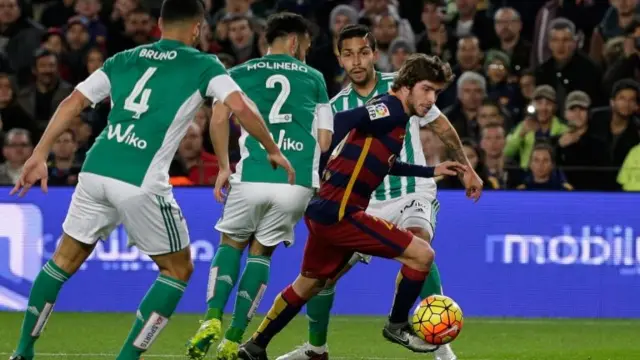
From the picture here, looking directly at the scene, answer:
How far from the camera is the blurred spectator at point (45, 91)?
1576 centimetres

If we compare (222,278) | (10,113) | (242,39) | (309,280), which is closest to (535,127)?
(242,39)

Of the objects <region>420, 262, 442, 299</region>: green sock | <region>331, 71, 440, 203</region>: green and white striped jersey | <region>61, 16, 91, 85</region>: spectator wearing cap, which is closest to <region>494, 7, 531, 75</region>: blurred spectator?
<region>61, 16, 91, 85</region>: spectator wearing cap

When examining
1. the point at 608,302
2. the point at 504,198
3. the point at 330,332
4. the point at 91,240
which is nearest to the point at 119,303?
the point at 330,332

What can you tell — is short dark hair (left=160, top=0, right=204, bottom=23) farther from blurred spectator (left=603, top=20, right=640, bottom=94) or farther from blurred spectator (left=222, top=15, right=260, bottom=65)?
blurred spectator (left=603, top=20, right=640, bottom=94)

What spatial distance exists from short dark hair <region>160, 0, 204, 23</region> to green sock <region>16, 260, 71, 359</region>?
154 centimetres

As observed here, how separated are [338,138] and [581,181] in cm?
609

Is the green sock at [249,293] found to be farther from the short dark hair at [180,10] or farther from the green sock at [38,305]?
the short dark hair at [180,10]

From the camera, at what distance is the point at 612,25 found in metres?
16.5

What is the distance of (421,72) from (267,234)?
148 cm

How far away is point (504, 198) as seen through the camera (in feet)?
43.4

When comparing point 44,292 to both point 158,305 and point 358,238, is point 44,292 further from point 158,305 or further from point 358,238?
point 358,238

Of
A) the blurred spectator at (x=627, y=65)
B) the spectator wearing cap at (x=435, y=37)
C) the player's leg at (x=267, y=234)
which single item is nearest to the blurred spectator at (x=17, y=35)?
the spectator wearing cap at (x=435, y=37)

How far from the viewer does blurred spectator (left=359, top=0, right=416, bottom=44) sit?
16.5 metres

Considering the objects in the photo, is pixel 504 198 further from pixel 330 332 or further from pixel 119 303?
pixel 119 303
